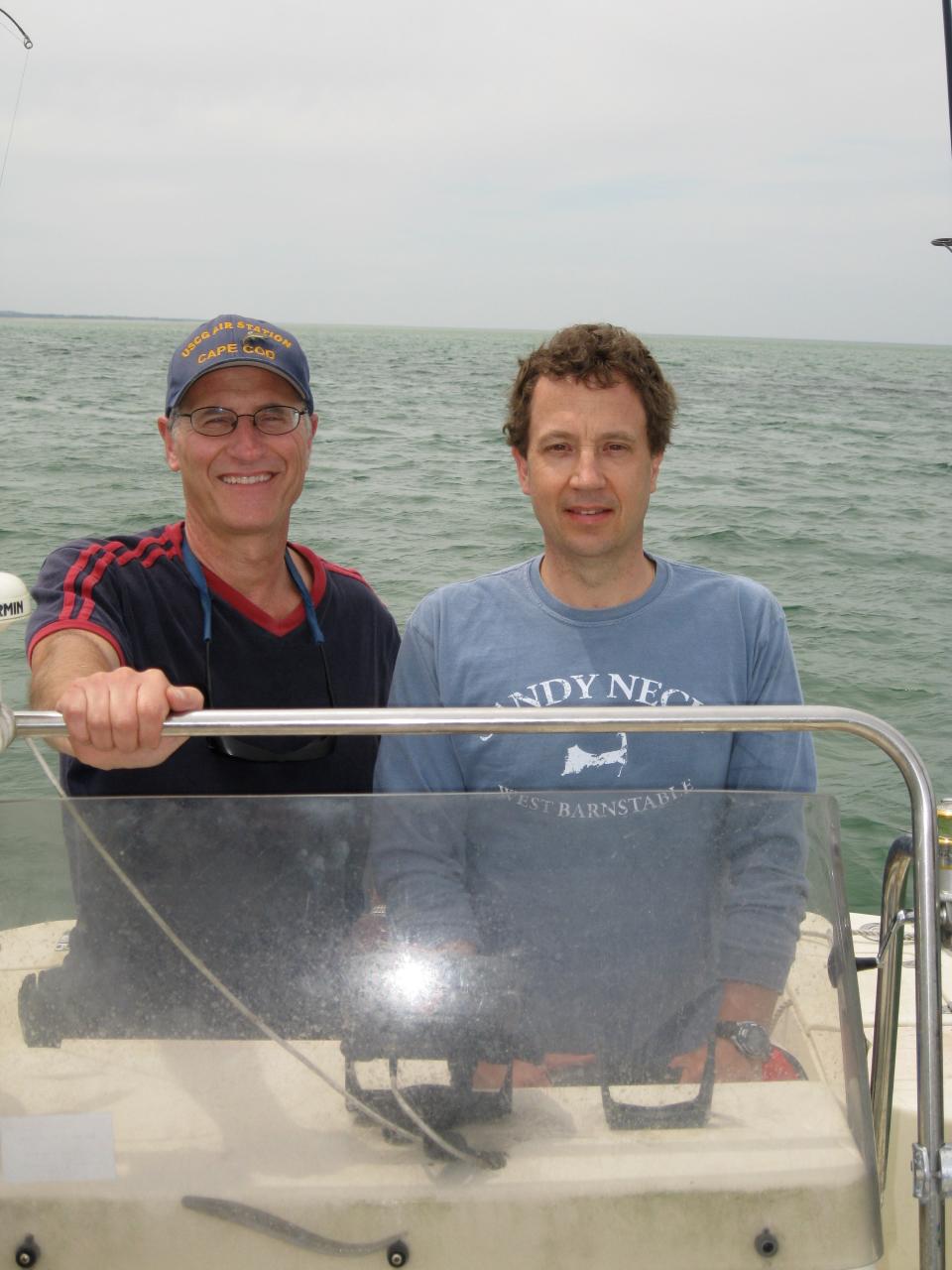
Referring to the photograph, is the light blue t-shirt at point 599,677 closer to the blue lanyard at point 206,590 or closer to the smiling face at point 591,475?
the smiling face at point 591,475

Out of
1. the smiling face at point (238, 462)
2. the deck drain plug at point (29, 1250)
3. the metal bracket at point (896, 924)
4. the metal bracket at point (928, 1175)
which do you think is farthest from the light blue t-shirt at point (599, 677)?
the deck drain plug at point (29, 1250)

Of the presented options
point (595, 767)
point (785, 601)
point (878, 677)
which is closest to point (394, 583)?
point (785, 601)

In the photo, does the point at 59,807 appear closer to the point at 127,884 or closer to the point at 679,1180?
the point at 127,884

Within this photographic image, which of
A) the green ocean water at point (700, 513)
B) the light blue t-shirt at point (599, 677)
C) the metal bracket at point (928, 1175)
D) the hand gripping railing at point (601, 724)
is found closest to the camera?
the metal bracket at point (928, 1175)

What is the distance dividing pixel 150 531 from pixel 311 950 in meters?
1.44

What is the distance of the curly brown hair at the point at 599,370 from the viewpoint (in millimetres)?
2207

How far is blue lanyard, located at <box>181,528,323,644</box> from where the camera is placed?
257 centimetres

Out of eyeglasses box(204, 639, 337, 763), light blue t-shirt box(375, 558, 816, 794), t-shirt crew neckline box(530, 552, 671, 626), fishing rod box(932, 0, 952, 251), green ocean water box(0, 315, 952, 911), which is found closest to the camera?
light blue t-shirt box(375, 558, 816, 794)

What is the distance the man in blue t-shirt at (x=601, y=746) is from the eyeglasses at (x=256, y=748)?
0.30 m

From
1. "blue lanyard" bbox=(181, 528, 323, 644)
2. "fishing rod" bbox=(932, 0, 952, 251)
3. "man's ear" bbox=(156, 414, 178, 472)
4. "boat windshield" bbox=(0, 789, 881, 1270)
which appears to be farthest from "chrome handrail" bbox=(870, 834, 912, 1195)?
"fishing rod" bbox=(932, 0, 952, 251)

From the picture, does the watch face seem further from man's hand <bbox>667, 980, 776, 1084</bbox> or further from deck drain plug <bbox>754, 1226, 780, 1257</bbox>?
deck drain plug <bbox>754, 1226, 780, 1257</bbox>

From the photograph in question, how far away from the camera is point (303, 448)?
8.93ft

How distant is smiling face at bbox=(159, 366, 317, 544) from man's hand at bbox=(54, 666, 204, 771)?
3.14 feet

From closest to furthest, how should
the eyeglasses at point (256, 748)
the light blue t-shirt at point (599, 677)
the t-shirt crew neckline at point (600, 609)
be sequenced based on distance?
the light blue t-shirt at point (599, 677) < the t-shirt crew neckline at point (600, 609) < the eyeglasses at point (256, 748)
